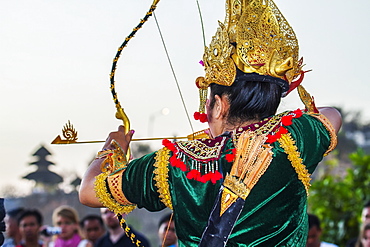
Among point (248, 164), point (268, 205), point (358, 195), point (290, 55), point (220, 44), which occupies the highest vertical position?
point (220, 44)

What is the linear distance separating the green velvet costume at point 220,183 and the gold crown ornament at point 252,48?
193mm

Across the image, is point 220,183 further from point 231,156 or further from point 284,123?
point 284,123

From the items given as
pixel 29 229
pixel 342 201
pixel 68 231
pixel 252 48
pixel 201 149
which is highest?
pixel 252 48

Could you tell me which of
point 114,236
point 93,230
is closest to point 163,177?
point 114,236

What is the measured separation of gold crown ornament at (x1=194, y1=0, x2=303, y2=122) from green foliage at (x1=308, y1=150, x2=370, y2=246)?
576 cm

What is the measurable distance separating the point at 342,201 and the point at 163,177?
634 centimetres

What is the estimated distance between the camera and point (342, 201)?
8055 mm

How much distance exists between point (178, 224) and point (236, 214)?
10.1 inches

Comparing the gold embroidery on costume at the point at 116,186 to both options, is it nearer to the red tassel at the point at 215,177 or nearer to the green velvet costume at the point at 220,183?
the green velvet costume at the point at 220,183

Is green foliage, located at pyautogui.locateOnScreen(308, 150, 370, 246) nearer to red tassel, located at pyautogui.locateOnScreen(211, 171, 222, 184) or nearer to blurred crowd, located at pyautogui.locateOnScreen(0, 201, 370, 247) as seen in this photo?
blurred crowd, located at pyautogui.locateOnScreen(0, 201, 370, 247)

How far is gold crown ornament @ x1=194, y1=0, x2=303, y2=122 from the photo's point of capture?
2.26 m

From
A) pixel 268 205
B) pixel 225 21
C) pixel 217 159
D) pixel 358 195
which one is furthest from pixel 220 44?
pixel 358 195

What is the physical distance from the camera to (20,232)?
7023 mm

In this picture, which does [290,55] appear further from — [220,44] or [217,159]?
[217,159]
